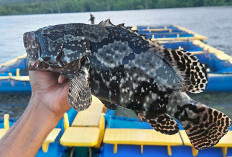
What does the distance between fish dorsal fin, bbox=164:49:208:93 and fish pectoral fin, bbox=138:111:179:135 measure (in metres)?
0.46

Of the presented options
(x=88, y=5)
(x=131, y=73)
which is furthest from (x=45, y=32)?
(x=88, y=5)

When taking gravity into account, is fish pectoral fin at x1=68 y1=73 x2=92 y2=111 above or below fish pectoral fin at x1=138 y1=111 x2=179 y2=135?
above

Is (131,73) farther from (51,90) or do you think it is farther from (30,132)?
(30,132)

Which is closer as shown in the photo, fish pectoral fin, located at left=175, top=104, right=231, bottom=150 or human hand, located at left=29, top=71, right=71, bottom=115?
fish pectoral fin, located at left=175, top=104, right=231, bottom=150

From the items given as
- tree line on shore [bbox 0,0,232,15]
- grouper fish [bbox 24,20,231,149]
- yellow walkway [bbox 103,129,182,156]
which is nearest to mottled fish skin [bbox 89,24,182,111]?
grouper fish [bbox 24,20,231,149]

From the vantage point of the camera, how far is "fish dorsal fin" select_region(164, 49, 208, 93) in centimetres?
293

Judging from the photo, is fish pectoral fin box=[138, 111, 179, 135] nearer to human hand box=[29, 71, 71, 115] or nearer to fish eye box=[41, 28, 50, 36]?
human hand box=[29, 71, 71, 115]

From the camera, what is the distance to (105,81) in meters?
3.04

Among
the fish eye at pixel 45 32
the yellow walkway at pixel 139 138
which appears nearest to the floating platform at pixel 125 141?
the yellow walkway at pixel 139 138

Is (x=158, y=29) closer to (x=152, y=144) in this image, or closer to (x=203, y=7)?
(x=152, y=144)

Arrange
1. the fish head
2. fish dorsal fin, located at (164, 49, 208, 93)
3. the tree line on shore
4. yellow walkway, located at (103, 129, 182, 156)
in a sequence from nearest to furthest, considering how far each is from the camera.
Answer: fish dorsal fin, located at (164, 49, 208, 93)
the fish head
yellow walkway, located at (103, 129, 182, 156)
the tree line on shore

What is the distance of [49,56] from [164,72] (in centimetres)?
147

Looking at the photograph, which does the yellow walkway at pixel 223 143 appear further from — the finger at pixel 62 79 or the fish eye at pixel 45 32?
the fish eye at pixel 45 32

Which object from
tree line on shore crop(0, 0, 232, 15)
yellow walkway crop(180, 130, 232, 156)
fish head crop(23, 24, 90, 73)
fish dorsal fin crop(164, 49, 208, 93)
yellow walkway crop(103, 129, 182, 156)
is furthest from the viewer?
tree line on shore crop(0, 0, 232, 15)
